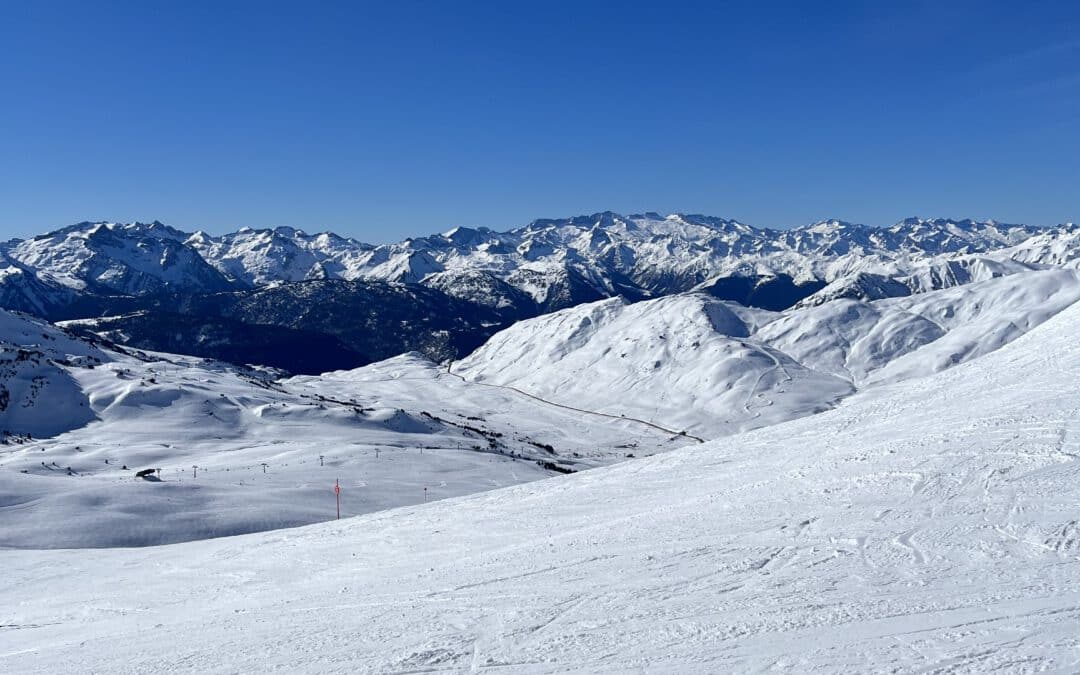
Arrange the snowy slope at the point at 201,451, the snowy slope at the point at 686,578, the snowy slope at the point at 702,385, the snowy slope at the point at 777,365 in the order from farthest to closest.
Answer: the snowy slope at the point at 777,365 → the snowy slope at the point at 702,385 → the snowy slope at the point at 201,451 → the snowy slope at the point at 686,578

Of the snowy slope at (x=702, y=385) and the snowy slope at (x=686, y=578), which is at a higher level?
the snowy slope at (x=686, y=578)

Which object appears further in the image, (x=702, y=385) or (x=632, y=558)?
(x=702, y=385)

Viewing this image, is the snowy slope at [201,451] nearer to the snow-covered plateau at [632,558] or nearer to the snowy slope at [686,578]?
the snow-covered plateau at [632,558]

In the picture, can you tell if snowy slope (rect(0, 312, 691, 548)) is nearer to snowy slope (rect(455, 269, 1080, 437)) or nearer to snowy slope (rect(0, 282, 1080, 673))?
snowy slope (rect(0, 282, 1080, 673))

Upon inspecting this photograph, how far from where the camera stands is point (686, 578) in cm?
1798

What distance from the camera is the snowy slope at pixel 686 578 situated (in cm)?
1380

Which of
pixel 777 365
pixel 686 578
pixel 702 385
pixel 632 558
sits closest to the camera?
pixel 686 578

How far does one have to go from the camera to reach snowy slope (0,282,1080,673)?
13805 mm

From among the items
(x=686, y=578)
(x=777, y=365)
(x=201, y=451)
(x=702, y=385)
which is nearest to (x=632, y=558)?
(x=686, y=578)

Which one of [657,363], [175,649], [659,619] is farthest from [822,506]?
[657,363]

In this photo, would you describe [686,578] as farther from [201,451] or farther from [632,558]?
[201,451]

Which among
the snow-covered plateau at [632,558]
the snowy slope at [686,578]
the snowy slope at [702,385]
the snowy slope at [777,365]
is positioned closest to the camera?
the snowy slope at [686,578]

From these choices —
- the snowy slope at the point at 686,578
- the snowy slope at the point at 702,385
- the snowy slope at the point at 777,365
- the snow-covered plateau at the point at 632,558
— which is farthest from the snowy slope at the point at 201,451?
the snowy slope at the point at 777,365

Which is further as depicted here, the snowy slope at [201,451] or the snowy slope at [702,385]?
the snowy slope at [702,385]
